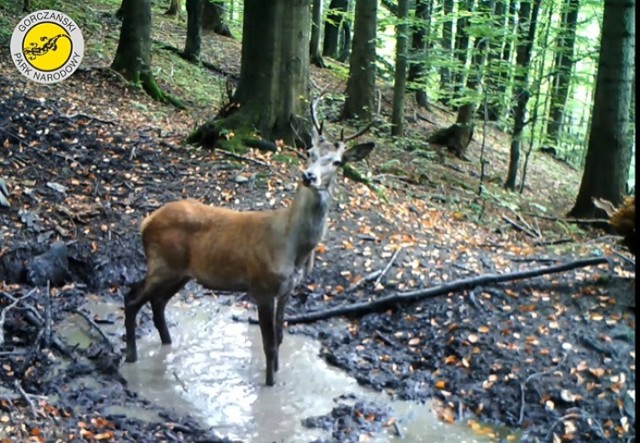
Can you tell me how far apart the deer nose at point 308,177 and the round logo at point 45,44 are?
18.0 ft

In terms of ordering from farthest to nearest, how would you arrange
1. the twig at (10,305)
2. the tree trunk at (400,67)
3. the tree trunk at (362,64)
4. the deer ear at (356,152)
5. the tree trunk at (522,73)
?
the tree trunk at (362,64) → the tree trunk at (400,67) → the tree trunk at (522,73) → the deer ear at (356,152) → the twig at (10,305)

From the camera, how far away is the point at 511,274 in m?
7.34

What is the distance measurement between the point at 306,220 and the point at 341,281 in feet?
7.43

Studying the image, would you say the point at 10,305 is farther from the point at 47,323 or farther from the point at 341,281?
the point at 341,281

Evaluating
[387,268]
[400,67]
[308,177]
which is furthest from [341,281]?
[400,67]

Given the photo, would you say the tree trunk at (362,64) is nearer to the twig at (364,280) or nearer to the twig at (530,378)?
the twig at (364,280)

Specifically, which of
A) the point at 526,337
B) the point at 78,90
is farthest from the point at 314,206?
the point at 78,90

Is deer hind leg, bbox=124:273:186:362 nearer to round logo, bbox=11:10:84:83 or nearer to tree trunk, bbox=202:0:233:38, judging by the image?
round logo, bbox=11:10:84:83

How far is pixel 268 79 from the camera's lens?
10609mm

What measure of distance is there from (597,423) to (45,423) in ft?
13.5

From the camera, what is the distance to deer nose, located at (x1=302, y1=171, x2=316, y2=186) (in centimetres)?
543

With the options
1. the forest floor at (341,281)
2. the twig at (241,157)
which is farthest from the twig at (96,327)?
the twig at (241,157)

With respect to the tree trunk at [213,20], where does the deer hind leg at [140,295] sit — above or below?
below

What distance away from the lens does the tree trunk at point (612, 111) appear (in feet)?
34.8
